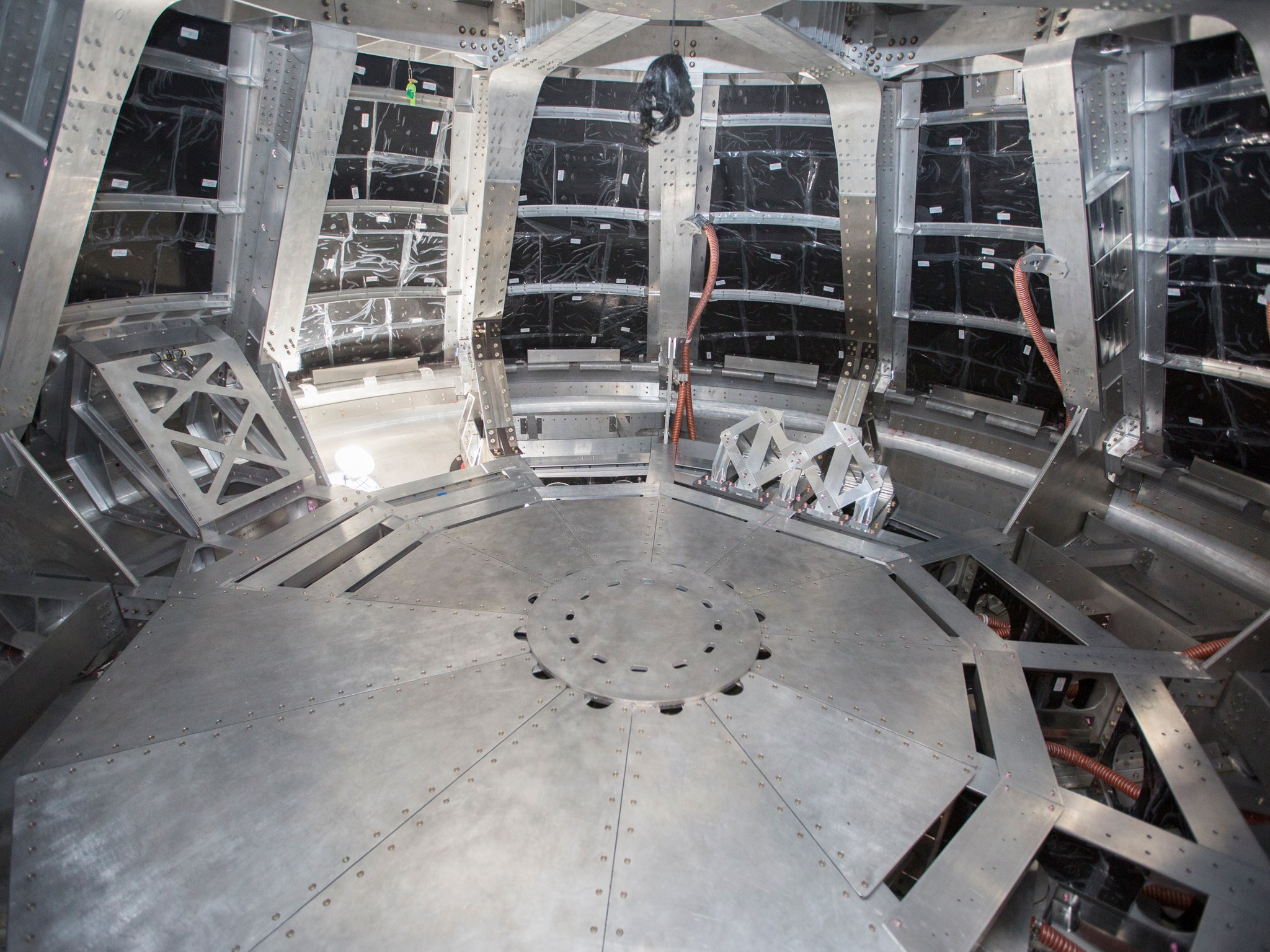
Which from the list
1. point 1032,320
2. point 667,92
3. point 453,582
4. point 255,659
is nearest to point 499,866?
point 255,659

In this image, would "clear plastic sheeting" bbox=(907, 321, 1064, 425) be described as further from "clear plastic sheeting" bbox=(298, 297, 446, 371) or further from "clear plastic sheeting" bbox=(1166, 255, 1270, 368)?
"clear plastic sheeting" bbox=(298, 297, 446, 371)

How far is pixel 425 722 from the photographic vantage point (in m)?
3.82

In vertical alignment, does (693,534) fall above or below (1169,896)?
above

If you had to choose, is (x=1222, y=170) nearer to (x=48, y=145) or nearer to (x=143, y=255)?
(x=48, y=145)

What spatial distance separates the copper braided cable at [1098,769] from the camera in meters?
4.05

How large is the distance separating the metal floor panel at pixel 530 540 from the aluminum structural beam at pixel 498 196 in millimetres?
2709

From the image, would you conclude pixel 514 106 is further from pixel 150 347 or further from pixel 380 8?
pixel 150 347

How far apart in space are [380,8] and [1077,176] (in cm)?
529

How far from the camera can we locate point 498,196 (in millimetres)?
7652

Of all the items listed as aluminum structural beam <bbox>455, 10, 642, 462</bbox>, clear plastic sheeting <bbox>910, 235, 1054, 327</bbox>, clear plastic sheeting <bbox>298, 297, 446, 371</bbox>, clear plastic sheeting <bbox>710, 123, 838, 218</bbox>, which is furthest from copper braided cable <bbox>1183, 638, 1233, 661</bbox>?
clear plastic sheeting <bbox>298, 297, 446, 371</bbox>

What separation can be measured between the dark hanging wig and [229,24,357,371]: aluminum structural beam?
2549 mm

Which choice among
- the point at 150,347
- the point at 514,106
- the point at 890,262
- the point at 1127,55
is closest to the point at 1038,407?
the point at 890,262

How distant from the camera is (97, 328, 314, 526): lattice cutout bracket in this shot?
A: 5.72 metres

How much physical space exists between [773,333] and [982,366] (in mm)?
2286
